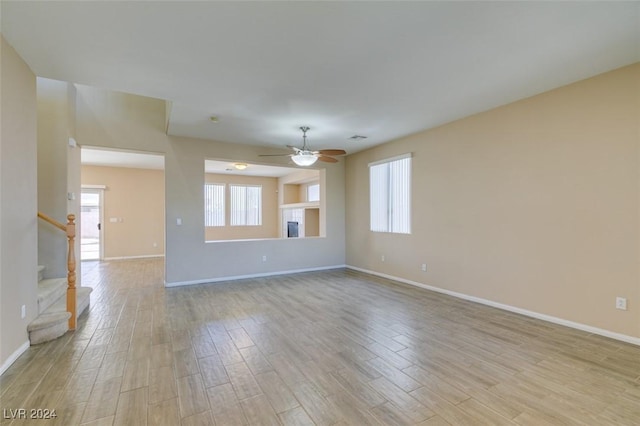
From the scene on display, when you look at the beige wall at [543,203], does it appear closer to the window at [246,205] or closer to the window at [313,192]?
the window at [313,192]

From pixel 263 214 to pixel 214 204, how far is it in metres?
1.81

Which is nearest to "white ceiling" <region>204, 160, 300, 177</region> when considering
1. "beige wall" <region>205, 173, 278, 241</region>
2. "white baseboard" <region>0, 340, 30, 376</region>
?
"beige wall" <region>205, 173, 278, 241</region>

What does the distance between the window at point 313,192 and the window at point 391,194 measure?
3.98 metres

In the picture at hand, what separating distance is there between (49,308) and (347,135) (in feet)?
15.9

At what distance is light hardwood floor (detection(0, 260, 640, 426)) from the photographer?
187cm

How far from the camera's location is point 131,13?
6.87ft

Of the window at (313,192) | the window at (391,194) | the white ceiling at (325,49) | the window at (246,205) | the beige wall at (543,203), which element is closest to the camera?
the white ceiling at (325,49)

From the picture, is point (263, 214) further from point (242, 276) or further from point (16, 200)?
point (16, 200)

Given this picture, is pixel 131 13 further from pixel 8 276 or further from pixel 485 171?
pixel 485 171

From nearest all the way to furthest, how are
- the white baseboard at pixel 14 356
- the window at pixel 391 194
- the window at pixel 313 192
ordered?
the white baseboard at pixel 14 356
the window at pixel 391 194
the window at pixel 313 192

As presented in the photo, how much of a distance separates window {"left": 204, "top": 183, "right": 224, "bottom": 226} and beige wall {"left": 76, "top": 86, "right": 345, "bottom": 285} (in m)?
4.49

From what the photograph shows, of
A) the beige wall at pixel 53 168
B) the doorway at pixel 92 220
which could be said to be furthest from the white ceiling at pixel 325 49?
the doorway at pixel 92 220

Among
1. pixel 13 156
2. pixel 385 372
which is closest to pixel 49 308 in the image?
pixel 13 156

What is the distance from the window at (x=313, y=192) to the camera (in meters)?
10.1
